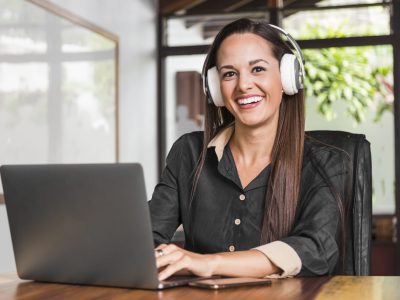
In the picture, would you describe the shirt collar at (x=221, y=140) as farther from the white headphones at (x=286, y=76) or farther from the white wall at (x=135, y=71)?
the white wall at (x=135, y=71)

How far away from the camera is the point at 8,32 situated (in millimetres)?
3986

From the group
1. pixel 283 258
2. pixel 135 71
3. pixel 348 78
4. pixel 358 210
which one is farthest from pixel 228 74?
pixel 348 78

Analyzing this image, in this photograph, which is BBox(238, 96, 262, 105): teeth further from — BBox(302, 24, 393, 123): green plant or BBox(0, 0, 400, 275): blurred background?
BBox(302, 24, 393, 123): green plant

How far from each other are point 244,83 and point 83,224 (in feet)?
2.36

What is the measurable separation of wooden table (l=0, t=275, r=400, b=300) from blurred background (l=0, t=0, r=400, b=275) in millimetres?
2679

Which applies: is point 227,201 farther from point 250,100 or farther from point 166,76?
point 166,76

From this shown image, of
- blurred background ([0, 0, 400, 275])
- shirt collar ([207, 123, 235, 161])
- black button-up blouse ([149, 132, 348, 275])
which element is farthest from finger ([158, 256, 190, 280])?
blurred background ([0, 0, 400, 275])

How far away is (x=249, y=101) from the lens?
2.09 meters

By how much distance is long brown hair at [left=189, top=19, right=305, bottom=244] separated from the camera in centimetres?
197

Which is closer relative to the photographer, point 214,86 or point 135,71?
point 214,86

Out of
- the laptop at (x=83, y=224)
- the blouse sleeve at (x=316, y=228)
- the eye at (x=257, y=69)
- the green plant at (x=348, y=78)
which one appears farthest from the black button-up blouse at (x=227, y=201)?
the green plant at (x=348, y=78)

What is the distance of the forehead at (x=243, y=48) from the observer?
212cm

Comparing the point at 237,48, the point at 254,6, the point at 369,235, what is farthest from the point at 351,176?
the point at 254,6

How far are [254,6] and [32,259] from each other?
4910 mm
